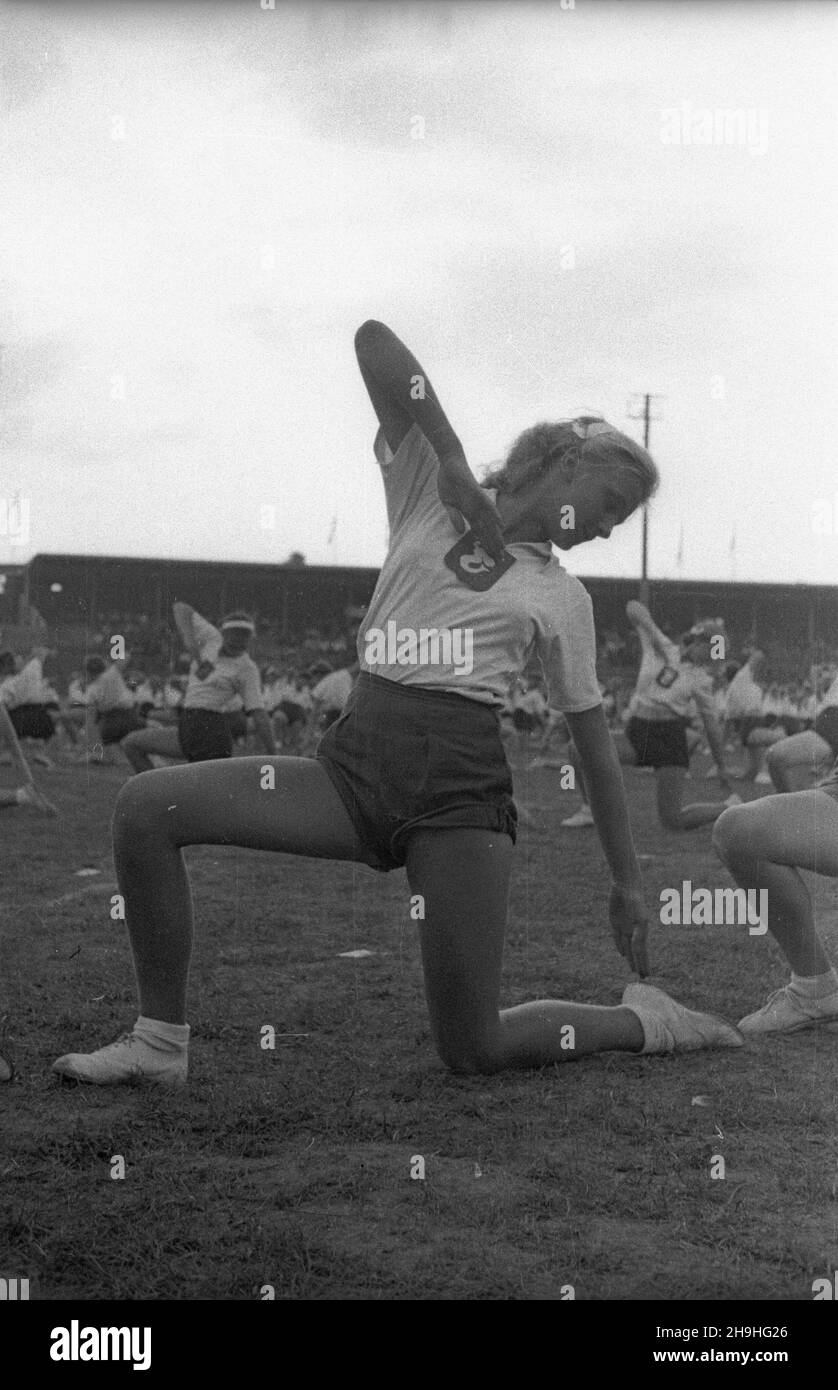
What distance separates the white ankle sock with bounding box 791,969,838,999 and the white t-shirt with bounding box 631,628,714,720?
20.3ft

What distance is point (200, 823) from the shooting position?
3.20 metres

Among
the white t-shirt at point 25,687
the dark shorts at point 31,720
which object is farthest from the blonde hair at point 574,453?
the white t-shirt at point 25,687

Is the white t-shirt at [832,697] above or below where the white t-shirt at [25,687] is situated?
above

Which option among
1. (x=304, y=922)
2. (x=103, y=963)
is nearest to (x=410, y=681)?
(x=103, y=963)

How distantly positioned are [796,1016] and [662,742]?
6.04 meters

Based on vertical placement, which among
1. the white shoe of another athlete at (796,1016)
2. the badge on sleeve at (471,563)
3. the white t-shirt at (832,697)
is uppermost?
the badge on sleeve at (471,563)

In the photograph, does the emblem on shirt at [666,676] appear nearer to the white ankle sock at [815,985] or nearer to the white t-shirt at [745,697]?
the white ankle sock at [815,985]

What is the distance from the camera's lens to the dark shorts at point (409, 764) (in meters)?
3.18

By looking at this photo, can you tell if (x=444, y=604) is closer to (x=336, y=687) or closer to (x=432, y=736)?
(x=432, y=736)

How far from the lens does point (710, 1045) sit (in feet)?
12.8

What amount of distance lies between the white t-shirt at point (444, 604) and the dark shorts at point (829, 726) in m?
1.36
